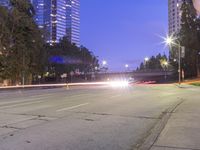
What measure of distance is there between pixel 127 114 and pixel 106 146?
6.31m

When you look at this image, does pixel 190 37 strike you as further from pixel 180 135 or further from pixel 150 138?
pixel 150 138

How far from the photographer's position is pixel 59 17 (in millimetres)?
151750

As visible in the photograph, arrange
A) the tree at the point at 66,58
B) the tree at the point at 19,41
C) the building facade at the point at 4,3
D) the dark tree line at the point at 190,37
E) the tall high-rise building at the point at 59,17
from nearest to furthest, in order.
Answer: the building facade at the point at 4,3, the tree at the point at 19,41, the dark tree line at the point at 190,37, the tree at the point at 66,58, the tall high-rise building at the point at 59,17

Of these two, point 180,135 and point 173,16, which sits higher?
point 173,16

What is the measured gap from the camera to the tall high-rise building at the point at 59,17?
5354 inches

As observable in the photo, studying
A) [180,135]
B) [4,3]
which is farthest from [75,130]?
[4,3]

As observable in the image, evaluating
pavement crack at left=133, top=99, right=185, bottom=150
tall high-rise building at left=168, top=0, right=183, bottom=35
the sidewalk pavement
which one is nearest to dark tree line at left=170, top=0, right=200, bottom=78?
tall high-rise building at left=168, top=0, right=183, bottom=35

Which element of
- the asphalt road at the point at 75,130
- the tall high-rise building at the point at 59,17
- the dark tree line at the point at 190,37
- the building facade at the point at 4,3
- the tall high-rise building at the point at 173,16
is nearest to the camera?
the asphalt road at the point at 75,130

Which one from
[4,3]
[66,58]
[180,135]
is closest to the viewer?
[180,135]

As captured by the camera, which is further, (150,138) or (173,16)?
(173,16)

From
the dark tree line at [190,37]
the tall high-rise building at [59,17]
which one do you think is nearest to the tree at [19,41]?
the dark tree line at [190,37]

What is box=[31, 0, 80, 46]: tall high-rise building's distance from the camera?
5354 inches

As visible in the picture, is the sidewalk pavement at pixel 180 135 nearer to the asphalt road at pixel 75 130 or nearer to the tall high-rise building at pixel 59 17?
the asphalt road at pixel 75 130

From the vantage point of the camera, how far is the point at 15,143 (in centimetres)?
892
